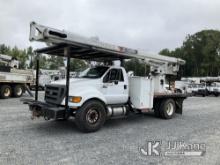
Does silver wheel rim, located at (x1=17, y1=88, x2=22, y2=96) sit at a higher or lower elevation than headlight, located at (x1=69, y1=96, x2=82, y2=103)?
lower

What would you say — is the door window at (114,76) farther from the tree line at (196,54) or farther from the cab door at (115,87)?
the tree line at (196,54)

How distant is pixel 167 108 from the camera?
9219 mm

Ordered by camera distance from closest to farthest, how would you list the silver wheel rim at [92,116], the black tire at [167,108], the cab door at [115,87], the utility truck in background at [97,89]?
1. the utility truck in background at [97,89]
2. the silver wheel rim at [92,116]
3. the cab door at [115,87]
4. the black tire at [167,108]

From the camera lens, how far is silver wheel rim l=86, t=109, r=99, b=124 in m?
6.29

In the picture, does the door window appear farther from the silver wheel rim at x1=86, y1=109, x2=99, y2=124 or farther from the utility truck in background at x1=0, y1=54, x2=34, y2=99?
the utility truck in background at x1=0, y1=54, x2=34, y2=99

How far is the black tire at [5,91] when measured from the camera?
15.1m

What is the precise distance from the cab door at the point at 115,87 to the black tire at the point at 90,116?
0.65 m

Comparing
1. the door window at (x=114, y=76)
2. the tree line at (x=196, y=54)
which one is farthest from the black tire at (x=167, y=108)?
the tree line at (x=196, y=54)

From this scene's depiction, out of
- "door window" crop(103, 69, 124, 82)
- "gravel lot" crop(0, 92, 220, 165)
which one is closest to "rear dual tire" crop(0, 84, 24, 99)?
"gravel lot" crop(0, 92, 220, 165)

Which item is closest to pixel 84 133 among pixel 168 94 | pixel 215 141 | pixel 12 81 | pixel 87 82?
pixel 87 82

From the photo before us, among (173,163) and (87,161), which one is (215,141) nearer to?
(173,163)

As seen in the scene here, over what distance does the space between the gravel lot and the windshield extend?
1.81m

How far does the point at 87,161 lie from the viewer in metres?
4.28

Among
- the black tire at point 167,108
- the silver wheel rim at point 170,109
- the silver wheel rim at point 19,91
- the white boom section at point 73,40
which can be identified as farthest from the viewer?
the silver wheel rim at point 19,91
